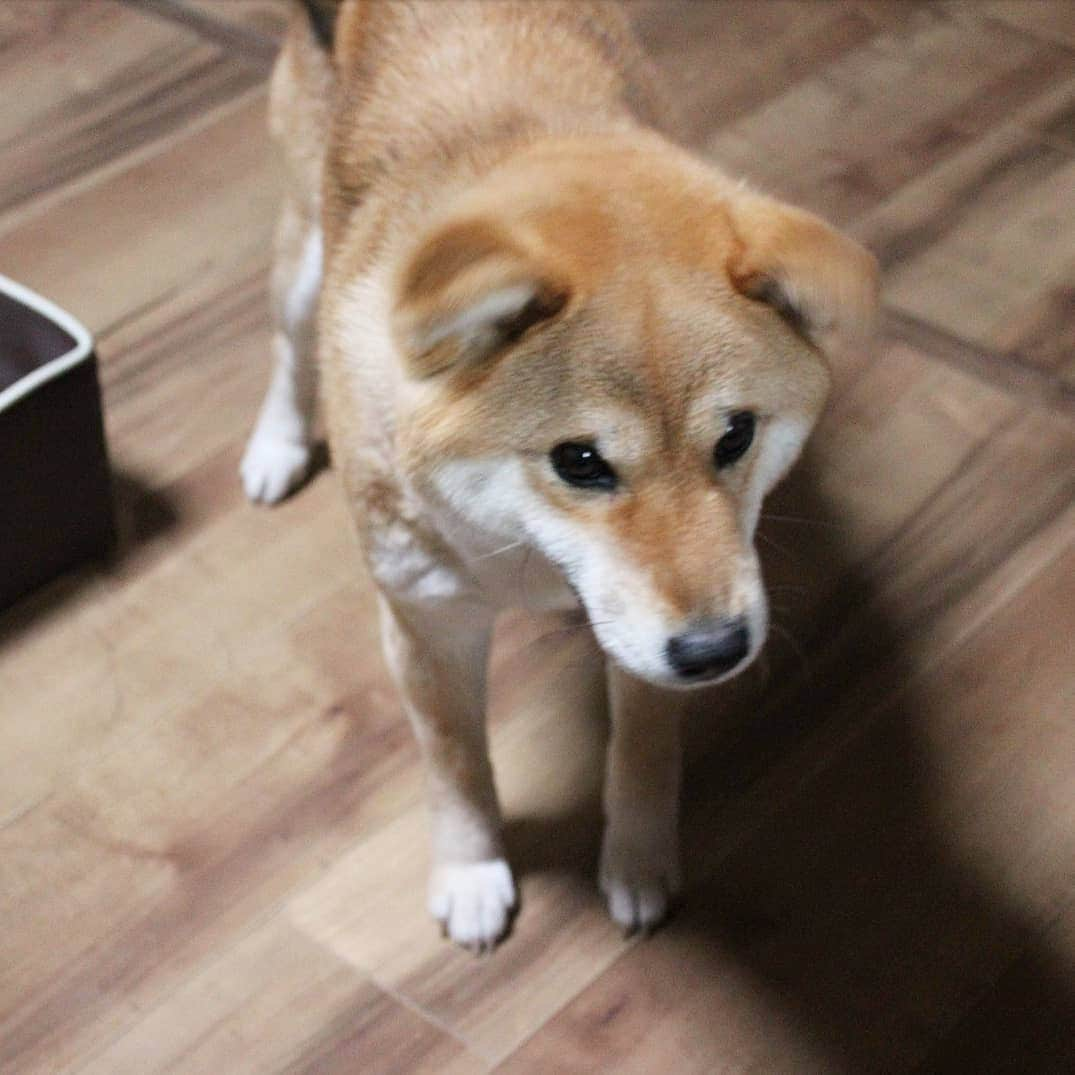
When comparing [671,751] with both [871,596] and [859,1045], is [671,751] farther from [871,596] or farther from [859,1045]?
[871,596]

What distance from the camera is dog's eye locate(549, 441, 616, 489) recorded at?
1.13 meters

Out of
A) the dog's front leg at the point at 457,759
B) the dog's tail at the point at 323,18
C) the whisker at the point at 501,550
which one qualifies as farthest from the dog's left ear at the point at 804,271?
the dog's tail at the point at 323,18

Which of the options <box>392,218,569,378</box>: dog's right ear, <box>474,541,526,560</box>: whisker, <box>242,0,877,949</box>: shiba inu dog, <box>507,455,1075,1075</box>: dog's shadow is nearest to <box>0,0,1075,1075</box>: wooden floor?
<box>507,455,1075,1075</box>: dog's shadow

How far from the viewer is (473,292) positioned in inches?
41.6

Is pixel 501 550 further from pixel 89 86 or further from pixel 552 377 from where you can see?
pixel 89 86

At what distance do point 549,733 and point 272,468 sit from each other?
0.46m

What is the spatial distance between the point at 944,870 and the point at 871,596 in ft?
1.18

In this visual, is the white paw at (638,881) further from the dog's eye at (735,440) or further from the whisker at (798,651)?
the dog's eye at (735,440)

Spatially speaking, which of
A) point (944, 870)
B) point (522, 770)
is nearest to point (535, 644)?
point (522, 770)

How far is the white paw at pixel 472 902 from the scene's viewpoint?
4.89ft

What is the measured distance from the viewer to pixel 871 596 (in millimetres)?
1816

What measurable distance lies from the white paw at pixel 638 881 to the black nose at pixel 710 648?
0.40 metres

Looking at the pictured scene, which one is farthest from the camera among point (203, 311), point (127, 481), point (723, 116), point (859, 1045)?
point (723, 116)

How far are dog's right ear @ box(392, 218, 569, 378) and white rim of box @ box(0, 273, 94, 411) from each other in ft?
2.10
